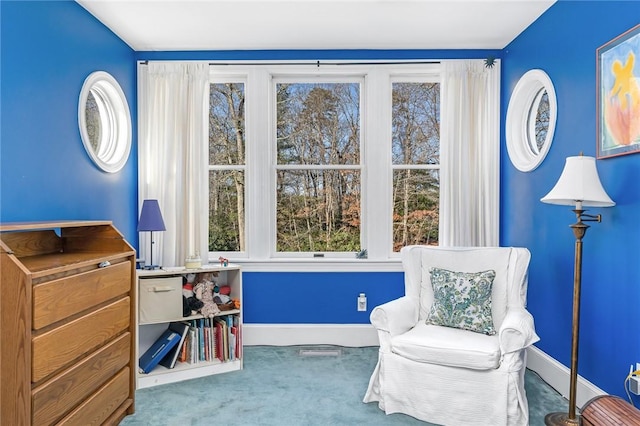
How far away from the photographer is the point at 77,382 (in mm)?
1873

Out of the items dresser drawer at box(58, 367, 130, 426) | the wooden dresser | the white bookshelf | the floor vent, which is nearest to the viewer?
the wooden dresser

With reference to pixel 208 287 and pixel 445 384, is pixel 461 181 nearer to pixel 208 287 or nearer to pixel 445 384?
pixel 445 384

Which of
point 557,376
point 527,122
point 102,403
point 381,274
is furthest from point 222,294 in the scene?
point 527,122

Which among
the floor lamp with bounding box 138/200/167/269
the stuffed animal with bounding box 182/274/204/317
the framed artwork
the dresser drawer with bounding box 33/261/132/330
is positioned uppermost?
the framed artwork

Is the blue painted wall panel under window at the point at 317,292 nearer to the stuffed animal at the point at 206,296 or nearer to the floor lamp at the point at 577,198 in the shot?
the stuffed animal at the point at 206,296

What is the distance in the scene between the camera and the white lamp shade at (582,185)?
2.05 meters

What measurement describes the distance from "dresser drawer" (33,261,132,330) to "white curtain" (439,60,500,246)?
7.92 ft

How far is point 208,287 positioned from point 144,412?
36.7 inches

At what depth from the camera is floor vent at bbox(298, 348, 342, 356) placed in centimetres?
328

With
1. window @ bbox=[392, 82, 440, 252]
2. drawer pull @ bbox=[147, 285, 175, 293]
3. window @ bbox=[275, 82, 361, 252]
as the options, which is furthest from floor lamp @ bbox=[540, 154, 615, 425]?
drawer pull @ bbox=[147, 285, 175, 293]

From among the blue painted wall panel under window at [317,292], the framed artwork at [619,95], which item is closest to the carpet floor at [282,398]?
the blue painted wall panel under window at [317,292]

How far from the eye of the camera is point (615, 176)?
2178 mm

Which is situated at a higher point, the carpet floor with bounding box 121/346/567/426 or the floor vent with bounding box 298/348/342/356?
the floor vent with bounding box 298/348/342/356

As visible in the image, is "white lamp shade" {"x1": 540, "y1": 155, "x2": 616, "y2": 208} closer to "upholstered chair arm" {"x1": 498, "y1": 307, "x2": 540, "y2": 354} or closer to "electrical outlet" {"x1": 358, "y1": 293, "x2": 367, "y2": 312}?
"upholstered chair arm" {"x1": 498, "y1": 307, "x2": 540, "y2": 354}
